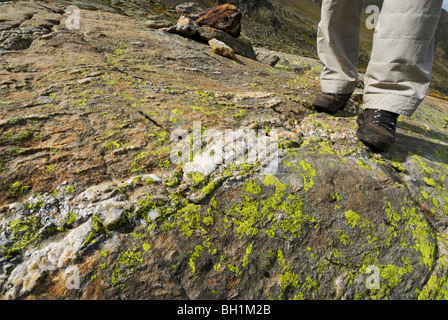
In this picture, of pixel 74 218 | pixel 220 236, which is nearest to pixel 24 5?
pixel 74 218

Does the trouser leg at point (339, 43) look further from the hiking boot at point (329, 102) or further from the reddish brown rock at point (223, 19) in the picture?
the reddish brown rock at point (223, 19)

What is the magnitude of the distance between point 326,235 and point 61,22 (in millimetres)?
9459

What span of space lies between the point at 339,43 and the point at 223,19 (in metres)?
7.05

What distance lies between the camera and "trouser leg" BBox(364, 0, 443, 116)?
3375 millimetres

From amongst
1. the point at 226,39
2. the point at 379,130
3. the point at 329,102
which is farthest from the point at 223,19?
the point at 379,130

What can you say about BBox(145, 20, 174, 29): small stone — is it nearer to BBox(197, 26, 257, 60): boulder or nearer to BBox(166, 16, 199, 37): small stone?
BBox(166, 16, 199, 37): small stone

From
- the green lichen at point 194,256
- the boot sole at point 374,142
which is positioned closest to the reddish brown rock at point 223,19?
the boot sole at point 374,142

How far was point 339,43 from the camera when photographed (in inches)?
195

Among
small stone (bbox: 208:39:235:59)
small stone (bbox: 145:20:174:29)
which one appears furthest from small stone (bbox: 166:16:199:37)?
small stone (bbox: 208:39:235:59)

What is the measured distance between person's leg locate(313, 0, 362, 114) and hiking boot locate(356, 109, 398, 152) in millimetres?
1017

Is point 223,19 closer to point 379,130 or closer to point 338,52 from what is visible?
point 338,52

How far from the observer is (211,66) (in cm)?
676

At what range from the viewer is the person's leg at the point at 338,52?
4.72 meters

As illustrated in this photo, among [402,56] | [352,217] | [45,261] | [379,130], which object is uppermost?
[402,56]
